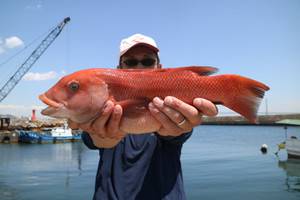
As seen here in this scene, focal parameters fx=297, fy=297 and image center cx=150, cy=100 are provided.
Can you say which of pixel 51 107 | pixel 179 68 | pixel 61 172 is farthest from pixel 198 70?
pixel 61 172

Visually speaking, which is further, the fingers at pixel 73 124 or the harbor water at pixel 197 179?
the harbor water at pixel 197 179

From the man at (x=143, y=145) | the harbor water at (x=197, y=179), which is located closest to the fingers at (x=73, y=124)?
the man at (x=143, y=145)

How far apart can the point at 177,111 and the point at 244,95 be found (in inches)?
33.3

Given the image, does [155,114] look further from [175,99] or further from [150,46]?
[150,46]

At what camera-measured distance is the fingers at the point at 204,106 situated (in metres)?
3.50

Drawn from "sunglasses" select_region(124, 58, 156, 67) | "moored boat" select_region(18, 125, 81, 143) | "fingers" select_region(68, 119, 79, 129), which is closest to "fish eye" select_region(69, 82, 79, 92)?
"fingers" select_region(68, 119, 79, 129)

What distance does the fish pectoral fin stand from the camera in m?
3.55

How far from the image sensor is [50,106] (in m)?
3.52

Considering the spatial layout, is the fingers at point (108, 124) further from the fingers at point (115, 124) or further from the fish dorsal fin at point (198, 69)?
the fish dorsal fin at point (198, 69)

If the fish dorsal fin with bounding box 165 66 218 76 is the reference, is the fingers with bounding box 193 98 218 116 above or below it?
below

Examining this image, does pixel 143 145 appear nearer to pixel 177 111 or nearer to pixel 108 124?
pixel 108 124

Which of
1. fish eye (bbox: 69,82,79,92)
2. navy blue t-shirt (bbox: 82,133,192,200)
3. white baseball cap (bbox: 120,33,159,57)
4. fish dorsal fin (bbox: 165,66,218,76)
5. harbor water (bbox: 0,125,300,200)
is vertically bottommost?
harbor water (bbox: 0,125,300,200)

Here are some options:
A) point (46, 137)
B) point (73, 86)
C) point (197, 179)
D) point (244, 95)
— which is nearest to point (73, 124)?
point (73, 86)

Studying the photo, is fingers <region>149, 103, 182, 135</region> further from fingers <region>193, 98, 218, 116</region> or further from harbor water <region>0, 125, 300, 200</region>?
harbor water <region>0, 125, 300, 200</region>
